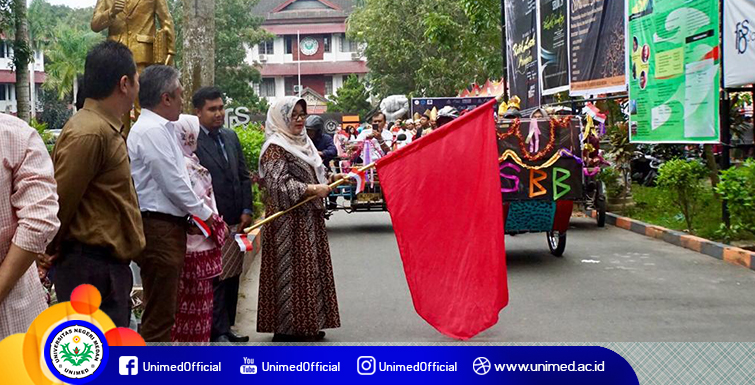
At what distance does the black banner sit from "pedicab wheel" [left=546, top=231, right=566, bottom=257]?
68 cm

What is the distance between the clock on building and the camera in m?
71.2

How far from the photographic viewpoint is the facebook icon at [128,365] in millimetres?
3221

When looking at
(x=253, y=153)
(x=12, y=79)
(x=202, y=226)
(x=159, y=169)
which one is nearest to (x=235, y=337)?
(x=202, y=226)

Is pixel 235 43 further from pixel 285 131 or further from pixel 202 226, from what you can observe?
pixel 202 226

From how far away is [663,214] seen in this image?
14305mm

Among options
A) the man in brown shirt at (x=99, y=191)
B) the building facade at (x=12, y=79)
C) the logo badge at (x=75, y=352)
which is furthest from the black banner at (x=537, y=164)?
the building facade at (x=12, y=79)

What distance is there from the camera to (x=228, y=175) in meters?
6.41

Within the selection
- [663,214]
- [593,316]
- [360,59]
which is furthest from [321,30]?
[593,316]

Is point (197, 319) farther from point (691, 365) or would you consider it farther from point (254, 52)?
point (254, 52)

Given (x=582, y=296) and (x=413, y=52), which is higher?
(x=413, y=52)

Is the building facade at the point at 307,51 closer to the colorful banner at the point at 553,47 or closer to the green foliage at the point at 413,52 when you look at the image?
the green foliage at the point at 413,52

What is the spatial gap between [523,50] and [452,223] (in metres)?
15.3

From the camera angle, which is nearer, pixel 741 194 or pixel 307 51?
pixel 741 194

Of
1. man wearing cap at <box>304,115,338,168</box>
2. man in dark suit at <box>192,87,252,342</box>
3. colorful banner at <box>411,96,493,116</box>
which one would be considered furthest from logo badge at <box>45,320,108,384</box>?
colorful banner at <box>411,96,493,116</box>
